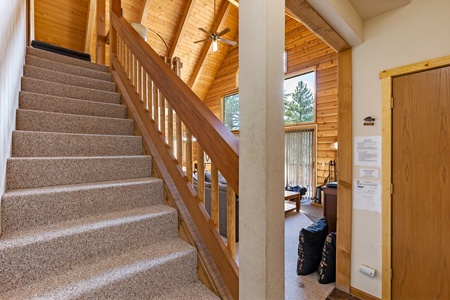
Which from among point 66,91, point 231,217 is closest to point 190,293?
point 231,217

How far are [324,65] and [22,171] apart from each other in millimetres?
6308

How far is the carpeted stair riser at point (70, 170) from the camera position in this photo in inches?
56.0

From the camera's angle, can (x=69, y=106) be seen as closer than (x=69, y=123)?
No

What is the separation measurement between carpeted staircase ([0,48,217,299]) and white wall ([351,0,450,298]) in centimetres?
159

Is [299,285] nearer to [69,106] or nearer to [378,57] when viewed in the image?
[378,57]

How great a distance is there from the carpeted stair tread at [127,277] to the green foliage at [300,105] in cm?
553

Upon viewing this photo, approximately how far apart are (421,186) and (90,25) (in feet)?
21.7

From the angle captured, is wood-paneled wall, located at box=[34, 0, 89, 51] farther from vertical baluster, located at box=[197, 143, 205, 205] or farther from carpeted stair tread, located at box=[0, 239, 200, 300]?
carpeted stair tread, located at box=[0, 239, 200, 300]

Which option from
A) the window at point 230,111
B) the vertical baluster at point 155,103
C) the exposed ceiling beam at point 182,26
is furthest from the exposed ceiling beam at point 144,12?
the vertical baluster at point 155,103

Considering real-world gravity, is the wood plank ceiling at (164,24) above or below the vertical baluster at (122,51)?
Result: above

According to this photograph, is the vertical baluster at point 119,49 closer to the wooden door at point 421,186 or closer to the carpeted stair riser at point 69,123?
the carpeted stair riser at point 69,123

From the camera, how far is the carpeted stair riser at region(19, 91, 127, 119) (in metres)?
1.94

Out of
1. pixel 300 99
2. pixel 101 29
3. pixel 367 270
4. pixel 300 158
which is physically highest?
pixel 101 29

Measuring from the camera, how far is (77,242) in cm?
124
